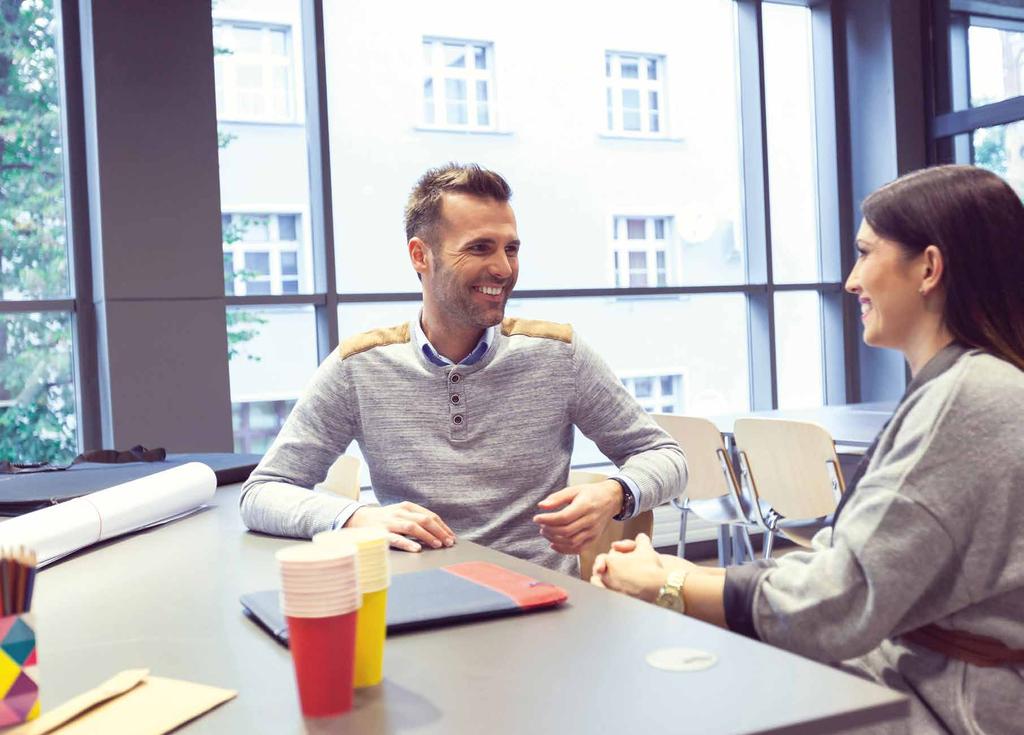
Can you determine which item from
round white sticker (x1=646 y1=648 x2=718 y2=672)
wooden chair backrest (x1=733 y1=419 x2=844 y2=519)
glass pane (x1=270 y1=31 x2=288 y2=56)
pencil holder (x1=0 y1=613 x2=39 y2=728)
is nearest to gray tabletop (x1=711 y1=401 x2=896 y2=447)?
wooden chair backrest (x1=733 y1=419 x2=844 y2=519)

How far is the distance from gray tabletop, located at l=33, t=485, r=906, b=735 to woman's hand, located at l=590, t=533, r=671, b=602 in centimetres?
16

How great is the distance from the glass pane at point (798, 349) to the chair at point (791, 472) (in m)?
2.03

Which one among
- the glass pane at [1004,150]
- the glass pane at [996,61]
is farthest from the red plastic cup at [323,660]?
the glass pane at [996,61]

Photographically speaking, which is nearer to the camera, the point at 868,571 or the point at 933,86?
the point at 868,571

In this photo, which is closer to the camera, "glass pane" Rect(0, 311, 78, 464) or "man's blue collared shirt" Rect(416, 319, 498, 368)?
"man's blue collared shirt" Rect(416, 319, 498, 368)

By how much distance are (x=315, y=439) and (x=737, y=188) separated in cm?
399

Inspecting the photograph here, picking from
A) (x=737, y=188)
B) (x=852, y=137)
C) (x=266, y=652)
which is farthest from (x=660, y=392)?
(x=266, y=652)

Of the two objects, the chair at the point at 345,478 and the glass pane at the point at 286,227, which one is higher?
the glass pane at the point at 286,227

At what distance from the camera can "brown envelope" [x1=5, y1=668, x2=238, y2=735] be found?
2.56 feet

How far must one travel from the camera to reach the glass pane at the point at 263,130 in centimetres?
414

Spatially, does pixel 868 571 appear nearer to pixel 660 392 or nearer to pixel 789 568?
pixel 789 568

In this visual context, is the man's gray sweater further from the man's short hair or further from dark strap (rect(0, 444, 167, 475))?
dark strap (rect(0, 444, 167, 475))

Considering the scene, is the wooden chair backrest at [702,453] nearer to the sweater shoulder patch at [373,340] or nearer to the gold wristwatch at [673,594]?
the sweater shoulder patch at [373,340]

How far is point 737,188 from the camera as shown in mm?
5332
